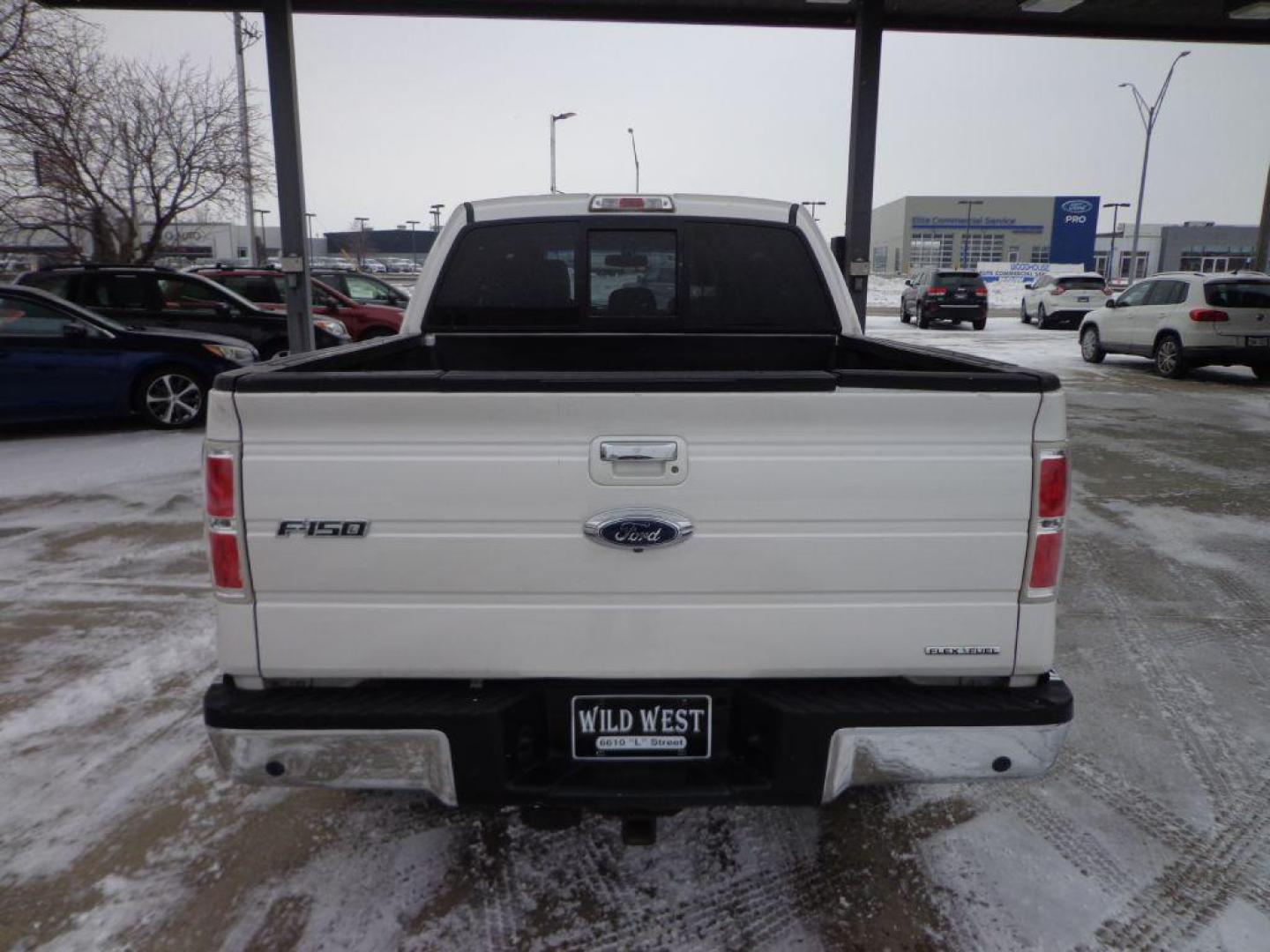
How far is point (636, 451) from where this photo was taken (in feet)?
6.77

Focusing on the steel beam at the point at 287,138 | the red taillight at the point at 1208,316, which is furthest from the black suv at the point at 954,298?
the steel beam at the point at 287,138

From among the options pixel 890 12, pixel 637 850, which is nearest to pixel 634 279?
pixel 637 850

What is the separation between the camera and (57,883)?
263 centimetres

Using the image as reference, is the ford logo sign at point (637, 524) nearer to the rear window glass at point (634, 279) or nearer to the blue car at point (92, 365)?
the rear window glass at point (634, 279)

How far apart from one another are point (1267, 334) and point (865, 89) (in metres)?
7.36

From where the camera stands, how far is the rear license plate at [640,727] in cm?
223

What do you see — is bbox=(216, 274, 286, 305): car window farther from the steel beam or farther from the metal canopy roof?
the metal canopy roof

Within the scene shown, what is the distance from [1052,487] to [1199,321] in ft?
48.5

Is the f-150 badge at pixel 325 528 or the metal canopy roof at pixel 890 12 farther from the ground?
the metal canopy roof at pixel 890 12

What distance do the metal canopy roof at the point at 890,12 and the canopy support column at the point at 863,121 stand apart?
1.03 feet

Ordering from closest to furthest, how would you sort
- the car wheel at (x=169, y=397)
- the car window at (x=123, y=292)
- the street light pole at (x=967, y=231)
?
the car wheel at (x=169, y=397) < the car window at (x=123, y=292) < the street light pole at (x=967, y=231)

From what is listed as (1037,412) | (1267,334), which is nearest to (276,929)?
(1037,412)

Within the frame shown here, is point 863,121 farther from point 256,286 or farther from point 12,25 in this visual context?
point 12,25

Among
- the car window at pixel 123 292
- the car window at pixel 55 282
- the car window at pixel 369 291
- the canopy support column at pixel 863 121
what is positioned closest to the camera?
the car window at pixel 55 282
